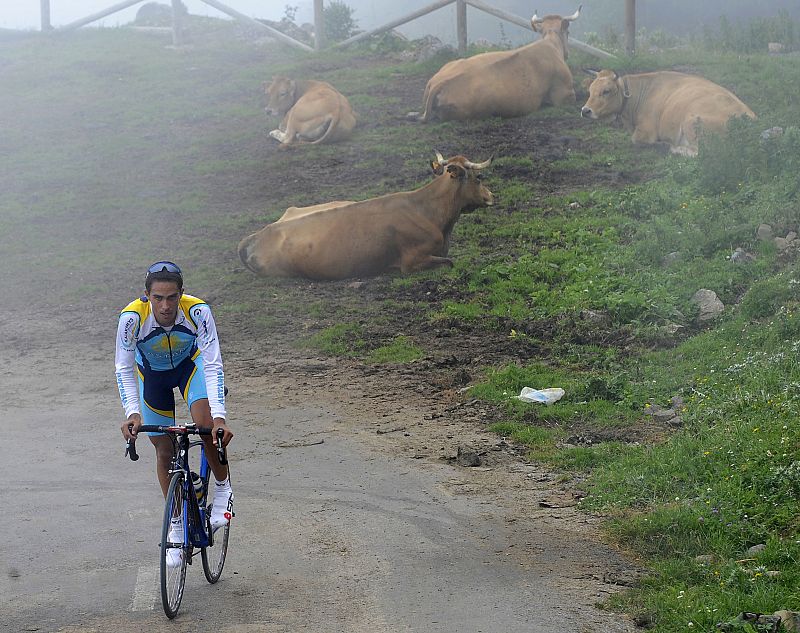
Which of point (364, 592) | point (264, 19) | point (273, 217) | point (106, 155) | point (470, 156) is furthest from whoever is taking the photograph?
point (264, 19)

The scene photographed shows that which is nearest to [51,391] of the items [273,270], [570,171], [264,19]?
[273,270]

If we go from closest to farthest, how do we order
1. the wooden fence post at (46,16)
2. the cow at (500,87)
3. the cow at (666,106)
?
1. the cow at (666,106)
2. the cow at (500,87)
3. the wooden fence post at (46,16)

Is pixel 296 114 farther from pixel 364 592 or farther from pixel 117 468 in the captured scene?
pixel 364 592

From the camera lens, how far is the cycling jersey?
21.1ft

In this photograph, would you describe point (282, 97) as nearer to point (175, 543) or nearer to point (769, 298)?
point (769, 298)

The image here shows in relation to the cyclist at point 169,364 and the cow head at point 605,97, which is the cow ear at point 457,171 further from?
the cyclist at point 169,364

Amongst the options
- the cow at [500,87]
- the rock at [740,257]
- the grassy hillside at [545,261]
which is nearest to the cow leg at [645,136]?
the grassy hillside at [545,261]

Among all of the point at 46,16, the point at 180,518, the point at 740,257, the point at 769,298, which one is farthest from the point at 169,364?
the point at 46,16

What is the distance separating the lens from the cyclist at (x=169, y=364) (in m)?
6.36

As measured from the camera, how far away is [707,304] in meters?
11.3

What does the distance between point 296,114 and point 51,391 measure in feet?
31.7

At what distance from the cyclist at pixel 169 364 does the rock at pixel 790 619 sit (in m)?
2.82

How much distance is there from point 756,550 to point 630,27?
15.9 meters

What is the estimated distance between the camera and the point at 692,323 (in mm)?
11133
